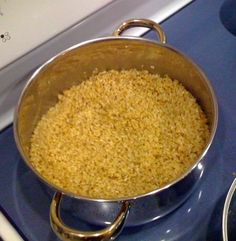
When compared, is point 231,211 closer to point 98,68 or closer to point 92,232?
point 92,232

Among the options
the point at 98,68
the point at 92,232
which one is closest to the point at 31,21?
the point at 98,68

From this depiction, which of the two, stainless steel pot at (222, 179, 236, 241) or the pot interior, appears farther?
the pot interior

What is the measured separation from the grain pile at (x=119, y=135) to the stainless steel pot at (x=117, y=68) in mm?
16

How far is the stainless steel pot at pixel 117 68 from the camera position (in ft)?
1.77

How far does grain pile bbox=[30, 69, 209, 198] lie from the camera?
630mm

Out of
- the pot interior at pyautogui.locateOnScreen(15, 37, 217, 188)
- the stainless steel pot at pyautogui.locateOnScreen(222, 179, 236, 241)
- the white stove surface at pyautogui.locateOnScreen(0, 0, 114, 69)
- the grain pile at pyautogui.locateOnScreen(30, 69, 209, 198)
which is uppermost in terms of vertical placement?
the white stove surface at pyautogui.locateOnScreen(0, 0, 114, 69)

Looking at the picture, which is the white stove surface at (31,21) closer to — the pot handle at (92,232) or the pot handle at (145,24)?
the pot handle at (145,24)

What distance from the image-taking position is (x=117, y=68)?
0.77 m

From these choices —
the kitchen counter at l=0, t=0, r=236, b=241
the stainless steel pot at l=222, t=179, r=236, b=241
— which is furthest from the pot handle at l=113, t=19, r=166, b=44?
the stainless steel pot at l=222, t=179, r=236, b=241

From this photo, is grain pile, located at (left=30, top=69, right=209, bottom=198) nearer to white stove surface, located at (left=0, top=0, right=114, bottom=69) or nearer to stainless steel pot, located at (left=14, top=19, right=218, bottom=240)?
stainless steel pot, located at (left=14, top=19, right=218, bottom=240)

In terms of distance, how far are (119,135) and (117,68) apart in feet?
0.46

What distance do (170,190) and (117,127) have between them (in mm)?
175

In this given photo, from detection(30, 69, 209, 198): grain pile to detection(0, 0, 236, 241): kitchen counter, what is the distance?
40 millimetres

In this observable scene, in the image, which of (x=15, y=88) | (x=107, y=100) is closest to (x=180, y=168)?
(x=107, y=100)
